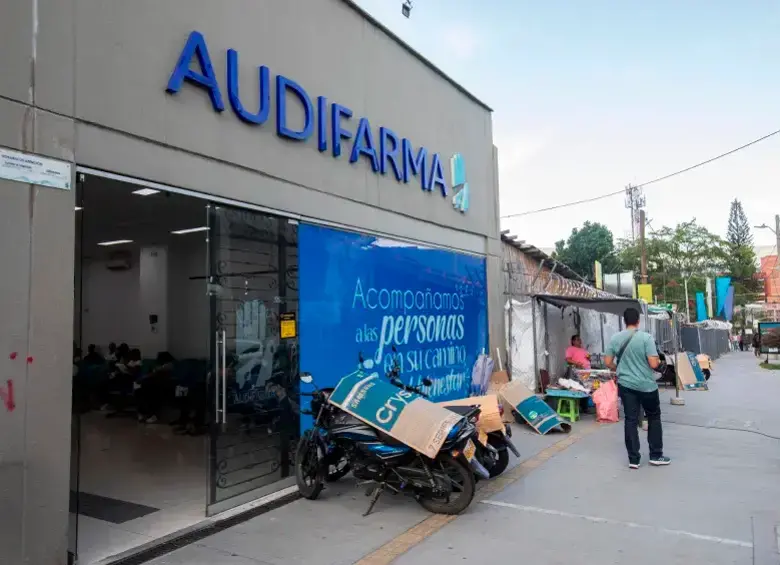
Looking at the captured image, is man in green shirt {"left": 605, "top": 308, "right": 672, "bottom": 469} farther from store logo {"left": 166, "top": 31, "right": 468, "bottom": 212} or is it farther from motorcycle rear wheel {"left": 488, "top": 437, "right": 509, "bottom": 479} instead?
store logo {"left": 166, "top": 31, "right": 468, "bottom": 212}

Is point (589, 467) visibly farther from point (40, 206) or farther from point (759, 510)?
point (40, 206)

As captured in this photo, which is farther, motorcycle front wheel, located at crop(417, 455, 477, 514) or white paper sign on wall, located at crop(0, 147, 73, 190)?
motorcycle front wheel, located at crop(417, 455, 477, 514)

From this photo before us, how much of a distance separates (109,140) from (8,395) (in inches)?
75.2

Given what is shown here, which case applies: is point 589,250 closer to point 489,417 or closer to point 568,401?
point 568,401

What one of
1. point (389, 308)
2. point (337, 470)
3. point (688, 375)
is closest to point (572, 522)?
point (337, 470)

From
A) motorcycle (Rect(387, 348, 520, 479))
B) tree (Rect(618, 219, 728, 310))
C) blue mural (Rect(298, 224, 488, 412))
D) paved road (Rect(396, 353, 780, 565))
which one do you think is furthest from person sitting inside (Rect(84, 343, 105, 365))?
tree (Rect(618, 219, 728, 310))

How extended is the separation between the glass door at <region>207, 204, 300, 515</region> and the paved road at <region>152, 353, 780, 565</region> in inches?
21.6

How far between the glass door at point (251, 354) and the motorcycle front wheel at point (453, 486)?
1.62 meters

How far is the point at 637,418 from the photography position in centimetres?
642

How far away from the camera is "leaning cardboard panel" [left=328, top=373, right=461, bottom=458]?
15.6 feet

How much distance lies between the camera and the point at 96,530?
4.55 meters

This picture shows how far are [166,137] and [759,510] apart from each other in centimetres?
581

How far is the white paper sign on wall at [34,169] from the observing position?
3.68 meters

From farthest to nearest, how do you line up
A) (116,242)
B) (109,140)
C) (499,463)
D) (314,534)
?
(116,242)
(499,463)
(314,534)
(109,140)
